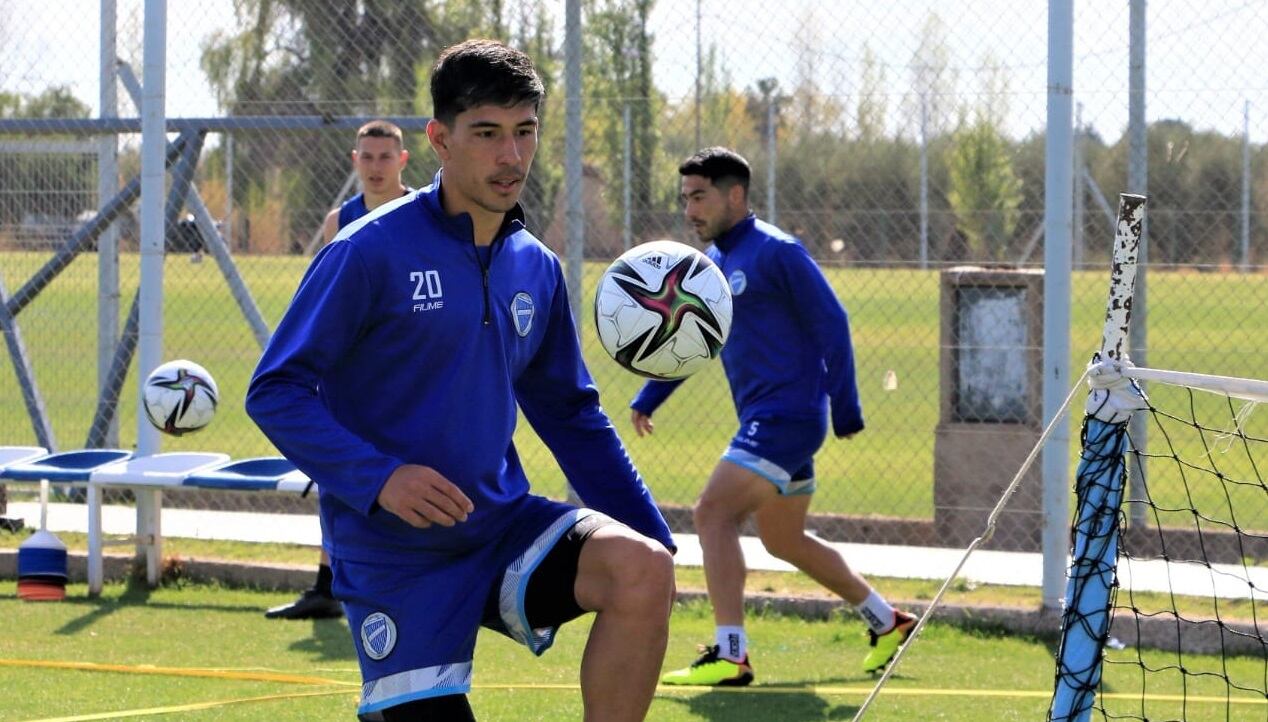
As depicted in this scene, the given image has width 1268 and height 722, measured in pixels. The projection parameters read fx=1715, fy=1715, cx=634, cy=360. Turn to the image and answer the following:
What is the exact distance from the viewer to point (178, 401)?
7.72 m

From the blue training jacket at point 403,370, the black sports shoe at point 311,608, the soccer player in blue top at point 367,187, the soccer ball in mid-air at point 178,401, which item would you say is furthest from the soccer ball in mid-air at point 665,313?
the soccer ball in mid-air at point 178,401

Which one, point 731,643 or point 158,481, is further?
point 158,481

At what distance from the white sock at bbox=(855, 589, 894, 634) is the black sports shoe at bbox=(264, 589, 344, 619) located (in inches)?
92.1

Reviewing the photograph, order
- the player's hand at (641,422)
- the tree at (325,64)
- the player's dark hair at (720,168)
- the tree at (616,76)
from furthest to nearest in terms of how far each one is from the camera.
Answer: the tree at (325,64) → the tree at (616,76) → the player's hand at (641,422) → the player's dark hair at (720,168)

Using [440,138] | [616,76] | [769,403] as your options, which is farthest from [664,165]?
[440,138]

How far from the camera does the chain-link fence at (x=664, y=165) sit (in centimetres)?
821

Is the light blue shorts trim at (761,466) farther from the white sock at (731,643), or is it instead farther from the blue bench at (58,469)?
the blue bench at (58,469)

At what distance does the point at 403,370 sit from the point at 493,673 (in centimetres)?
312

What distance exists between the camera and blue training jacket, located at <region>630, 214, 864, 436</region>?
259 inches

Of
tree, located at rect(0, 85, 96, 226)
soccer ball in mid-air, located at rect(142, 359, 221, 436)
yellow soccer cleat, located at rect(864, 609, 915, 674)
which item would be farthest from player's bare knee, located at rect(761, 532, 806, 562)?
tree, located at rect(0, 85, 96, 226)

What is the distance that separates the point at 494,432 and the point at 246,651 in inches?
141

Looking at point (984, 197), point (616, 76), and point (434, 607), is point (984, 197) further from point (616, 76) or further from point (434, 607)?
point (434, 607)

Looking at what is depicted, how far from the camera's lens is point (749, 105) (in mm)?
8938

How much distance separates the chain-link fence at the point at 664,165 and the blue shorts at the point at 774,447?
2.22 meters
